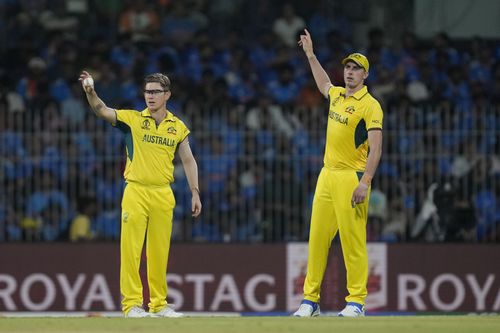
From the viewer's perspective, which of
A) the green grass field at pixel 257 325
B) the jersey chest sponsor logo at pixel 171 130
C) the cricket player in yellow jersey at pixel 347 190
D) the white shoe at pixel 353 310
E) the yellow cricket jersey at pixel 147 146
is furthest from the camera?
the jersey chest sponsor logo at pixel 171 130

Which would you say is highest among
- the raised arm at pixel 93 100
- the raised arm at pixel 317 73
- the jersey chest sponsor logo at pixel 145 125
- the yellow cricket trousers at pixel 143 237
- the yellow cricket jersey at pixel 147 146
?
the raised arm at pixel 317 73

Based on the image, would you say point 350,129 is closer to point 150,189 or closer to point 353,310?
point 353,310

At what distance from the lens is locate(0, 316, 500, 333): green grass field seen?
39.1ft

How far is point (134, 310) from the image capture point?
45.5 feet

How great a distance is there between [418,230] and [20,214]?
477 centimetres

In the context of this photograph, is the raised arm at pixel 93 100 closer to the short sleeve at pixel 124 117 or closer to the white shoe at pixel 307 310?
the short sleeve at pixel 124 117

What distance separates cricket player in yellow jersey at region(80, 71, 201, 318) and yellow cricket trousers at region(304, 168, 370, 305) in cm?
116

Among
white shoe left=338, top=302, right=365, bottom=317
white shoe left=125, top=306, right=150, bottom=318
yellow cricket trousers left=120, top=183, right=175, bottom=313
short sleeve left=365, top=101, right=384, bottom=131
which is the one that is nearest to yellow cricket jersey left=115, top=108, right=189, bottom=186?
yellow cricket trousers left=120, top=183, right=175, bottom=313

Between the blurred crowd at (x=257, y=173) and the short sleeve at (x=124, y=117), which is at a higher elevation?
the short sleeve at (x=124, y=117)

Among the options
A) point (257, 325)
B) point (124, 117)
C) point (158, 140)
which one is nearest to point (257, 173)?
point (158, 140)

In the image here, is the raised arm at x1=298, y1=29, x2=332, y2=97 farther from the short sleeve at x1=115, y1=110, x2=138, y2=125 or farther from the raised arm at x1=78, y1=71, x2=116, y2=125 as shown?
the raised arm at x1=78, y1=71, x2=116, y2=125

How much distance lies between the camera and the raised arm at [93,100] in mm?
13445

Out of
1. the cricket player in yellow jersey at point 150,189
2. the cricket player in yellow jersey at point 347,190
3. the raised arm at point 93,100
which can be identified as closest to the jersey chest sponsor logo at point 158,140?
the cricket player in yellow jersey at point 150,189

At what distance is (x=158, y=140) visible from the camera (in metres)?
14.2
